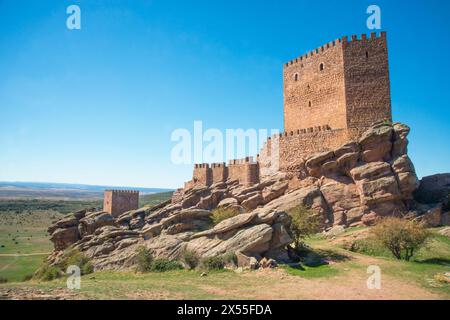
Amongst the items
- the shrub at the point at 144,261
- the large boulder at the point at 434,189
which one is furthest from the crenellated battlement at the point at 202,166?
the large boulder at the point at 434,189

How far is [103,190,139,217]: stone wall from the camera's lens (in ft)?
134

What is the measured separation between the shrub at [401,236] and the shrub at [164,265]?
42.0 feet

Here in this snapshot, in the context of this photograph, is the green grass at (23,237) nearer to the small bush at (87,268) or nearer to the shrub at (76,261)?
the shrub at (76,261)

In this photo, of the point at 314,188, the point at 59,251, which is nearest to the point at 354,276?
the point at 314,188

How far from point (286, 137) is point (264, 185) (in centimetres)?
524

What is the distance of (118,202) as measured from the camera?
41.3 metres

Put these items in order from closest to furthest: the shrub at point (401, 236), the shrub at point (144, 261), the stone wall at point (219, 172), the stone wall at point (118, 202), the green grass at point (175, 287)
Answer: the green grass at point (175, 287) → the shrub at point (401, 236) → the shrub at point (144, 261) → the stone wall at point (219, 172) → the stone wall at point (118, 202)

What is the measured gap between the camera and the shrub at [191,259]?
19906 mm

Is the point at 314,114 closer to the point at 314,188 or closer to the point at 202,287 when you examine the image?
the point at 314,188

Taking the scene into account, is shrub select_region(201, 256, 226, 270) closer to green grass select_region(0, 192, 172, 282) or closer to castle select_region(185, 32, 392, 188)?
castle select_region(185, 32, 392, 188)

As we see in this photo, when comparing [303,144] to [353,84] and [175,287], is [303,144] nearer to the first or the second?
[353,84]

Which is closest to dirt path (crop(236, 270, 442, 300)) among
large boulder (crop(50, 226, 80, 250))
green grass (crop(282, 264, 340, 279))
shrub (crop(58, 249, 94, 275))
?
green grass (crop(282, 264, 340, 279))

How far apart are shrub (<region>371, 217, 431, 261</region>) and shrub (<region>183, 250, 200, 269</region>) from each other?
37.7 ft

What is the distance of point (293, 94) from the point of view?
119ft
